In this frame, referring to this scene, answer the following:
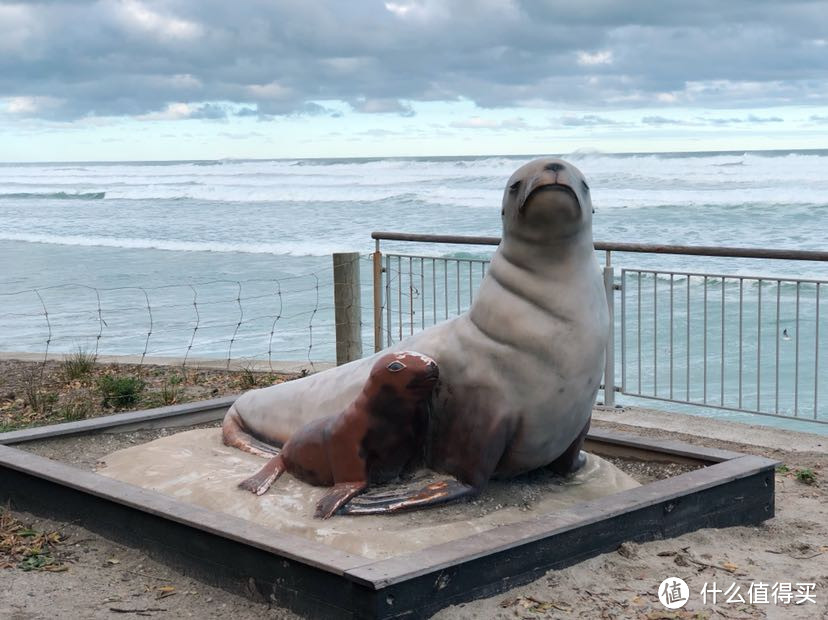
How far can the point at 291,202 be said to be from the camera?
122 feet

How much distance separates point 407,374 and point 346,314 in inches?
186

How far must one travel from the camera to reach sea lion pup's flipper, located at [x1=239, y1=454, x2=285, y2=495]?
4796 millimetres

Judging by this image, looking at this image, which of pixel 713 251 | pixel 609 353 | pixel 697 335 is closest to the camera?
pixel 713 251

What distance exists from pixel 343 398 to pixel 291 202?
32.6 m

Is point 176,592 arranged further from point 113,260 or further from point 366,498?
point 113,260

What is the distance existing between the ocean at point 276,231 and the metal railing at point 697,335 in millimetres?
1486

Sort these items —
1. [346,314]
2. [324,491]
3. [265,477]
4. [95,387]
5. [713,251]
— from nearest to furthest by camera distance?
[324,491] < [265,477] < [713,251] < [95,387] < [346,314]

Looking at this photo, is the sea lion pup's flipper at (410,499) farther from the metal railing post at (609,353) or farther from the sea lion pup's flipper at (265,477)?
the metal railing post at (609,353)

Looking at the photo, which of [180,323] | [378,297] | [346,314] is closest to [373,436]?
[378,297]

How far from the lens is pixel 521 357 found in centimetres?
444

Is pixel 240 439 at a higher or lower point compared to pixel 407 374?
lower

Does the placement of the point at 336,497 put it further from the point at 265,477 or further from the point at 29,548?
the point at 29,548

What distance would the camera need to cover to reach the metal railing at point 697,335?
23.7 ft

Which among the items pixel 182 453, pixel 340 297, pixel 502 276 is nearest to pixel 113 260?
pixel 340 297
